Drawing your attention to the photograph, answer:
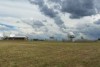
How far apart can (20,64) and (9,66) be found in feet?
5.98

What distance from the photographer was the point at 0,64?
31.8 meters

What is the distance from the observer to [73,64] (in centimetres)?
3253

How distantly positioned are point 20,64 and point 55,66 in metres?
4.06

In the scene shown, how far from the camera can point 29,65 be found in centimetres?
3127

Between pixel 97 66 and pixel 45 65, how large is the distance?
572cm

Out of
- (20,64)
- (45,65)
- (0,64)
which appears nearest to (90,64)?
(45,65)

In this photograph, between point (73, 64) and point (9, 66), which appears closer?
Answer: point (9, 66)

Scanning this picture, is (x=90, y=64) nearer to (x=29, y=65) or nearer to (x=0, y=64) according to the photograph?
(x=29, y=65)

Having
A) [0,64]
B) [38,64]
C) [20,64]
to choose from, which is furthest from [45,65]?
[0,64]

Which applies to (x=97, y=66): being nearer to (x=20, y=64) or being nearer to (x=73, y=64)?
(x=73, y=64)

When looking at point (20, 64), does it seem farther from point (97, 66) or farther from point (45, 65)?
point (97, 66)

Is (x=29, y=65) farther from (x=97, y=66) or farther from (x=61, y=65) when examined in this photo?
(x=97, y=66)

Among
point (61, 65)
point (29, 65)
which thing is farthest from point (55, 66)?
point (29, 65)

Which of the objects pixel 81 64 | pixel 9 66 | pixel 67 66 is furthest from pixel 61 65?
pixel 9 66
